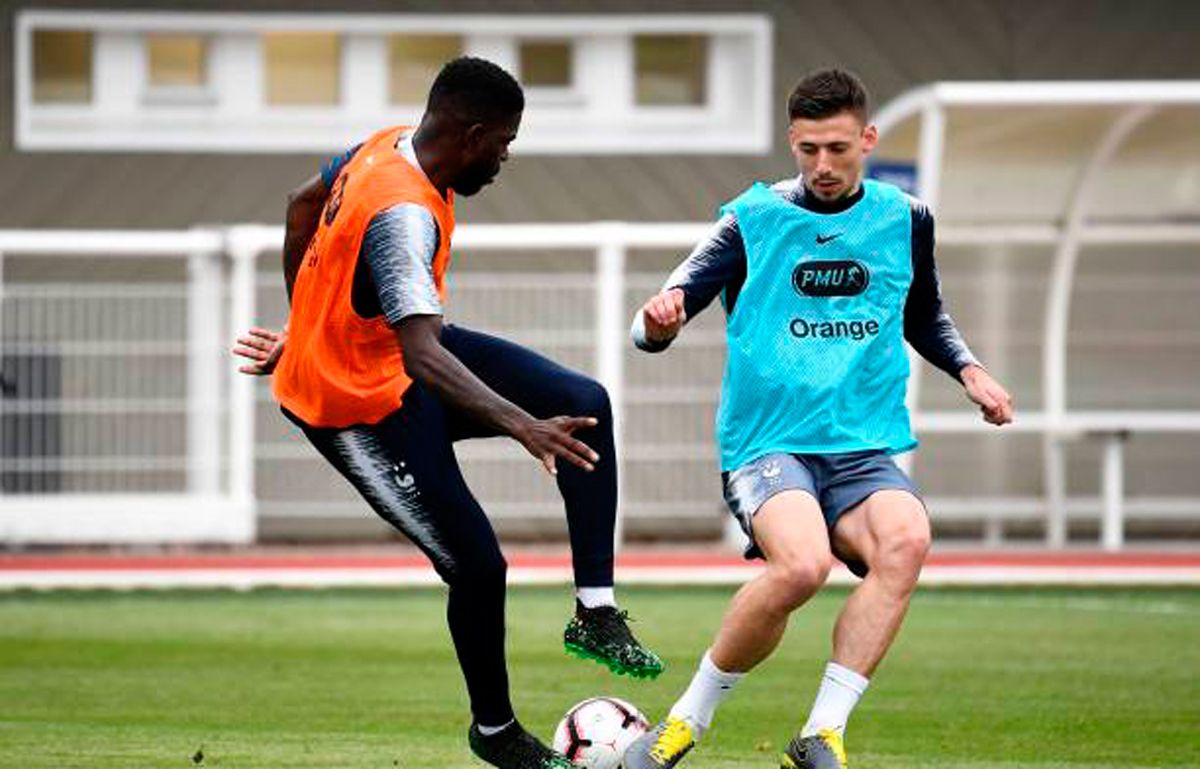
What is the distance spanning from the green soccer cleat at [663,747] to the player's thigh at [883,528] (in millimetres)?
706

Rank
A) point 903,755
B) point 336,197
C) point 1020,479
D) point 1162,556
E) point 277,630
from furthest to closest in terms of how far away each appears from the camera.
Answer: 1. point 1020,479
2. point 1162,556
3. point 277,630
4. point 903,755
5. point 336,197

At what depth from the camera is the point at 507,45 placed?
20.9 m

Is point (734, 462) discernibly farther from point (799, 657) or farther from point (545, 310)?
point (545, 310)

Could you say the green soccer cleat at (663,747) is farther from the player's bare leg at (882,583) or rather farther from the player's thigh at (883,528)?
the player's thigh at (883,528)

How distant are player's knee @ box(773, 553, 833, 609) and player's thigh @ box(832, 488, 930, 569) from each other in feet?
0.65

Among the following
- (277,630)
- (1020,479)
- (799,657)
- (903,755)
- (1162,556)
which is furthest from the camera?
(1020,479)

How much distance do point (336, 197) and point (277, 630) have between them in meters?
6.30

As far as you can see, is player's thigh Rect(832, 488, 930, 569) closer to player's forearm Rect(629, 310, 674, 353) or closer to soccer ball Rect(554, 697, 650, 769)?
player's forearm Rect(629, 310, 674, 353)

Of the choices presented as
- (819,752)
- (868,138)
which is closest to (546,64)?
(868,138)

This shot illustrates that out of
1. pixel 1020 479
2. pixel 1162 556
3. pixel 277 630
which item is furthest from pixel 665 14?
pixel 277 630

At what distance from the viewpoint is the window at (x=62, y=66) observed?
68.0 feet


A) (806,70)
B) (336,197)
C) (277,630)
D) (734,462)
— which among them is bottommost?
(277,630)

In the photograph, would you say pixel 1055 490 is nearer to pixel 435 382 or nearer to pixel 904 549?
pixel 904 549

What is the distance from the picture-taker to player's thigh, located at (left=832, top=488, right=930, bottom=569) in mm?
7609
